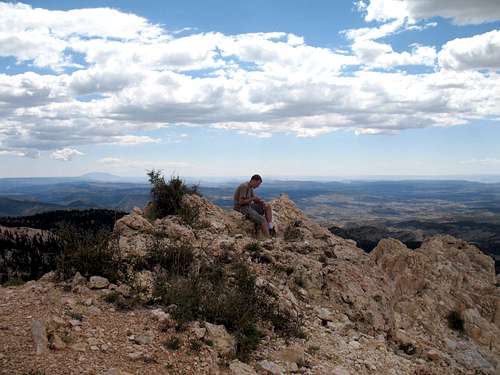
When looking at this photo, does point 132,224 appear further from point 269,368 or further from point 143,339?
point 269,368

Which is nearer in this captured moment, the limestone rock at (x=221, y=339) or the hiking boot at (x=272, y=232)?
the limestone rock at (x=221, y=339)

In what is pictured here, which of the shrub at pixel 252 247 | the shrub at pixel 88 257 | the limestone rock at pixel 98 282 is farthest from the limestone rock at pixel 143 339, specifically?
the shrub at pixel 252 247

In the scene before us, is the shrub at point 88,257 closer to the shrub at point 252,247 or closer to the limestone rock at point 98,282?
the limestone rock at point 98,282

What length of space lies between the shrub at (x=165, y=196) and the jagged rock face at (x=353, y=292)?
454mm

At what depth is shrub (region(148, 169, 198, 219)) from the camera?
49.1ft

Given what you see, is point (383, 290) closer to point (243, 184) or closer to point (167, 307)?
point (243, 184)

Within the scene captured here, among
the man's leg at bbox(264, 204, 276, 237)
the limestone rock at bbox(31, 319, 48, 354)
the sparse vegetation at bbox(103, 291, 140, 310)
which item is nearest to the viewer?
the limestone rock at bbox(31, 319, 48, 354)

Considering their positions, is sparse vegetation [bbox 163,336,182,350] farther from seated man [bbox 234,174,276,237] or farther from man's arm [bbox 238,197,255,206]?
man's arm [bbox 238,197,255,206]

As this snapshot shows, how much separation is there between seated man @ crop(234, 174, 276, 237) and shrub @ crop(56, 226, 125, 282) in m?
6.13

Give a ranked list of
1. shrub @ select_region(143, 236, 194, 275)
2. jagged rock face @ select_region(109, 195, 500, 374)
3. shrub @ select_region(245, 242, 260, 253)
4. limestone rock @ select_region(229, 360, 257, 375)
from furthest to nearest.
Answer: shrub @ select_region(245, 242, 260, 253), shrub @ select_region(143, 236, 194, 275), jagged rock face @ select_region(109, 195, 500, 374), limestone rock @ select_region(229, 360, 257, 375)

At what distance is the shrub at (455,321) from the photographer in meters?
14.5

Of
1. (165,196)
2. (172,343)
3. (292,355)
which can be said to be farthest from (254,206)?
(172,343)

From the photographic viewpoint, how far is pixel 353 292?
468 inches

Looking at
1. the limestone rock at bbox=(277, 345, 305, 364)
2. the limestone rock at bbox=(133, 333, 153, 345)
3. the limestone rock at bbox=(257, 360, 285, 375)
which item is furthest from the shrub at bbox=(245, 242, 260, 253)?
the limestone rock at bbox=(133, 333, 153, 345)
